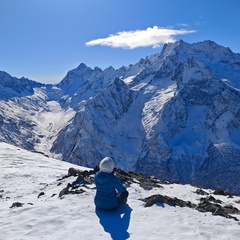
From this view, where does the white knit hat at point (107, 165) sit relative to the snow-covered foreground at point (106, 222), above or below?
above

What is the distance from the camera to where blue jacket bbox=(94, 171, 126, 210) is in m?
15.1

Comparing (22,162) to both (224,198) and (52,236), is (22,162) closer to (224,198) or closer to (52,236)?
(224,198)

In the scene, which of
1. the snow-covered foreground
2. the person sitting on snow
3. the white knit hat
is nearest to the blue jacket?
the person sitting on snow

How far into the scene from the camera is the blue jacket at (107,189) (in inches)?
594

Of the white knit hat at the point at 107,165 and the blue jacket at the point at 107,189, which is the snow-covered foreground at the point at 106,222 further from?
the white knit hat at the point at 107,165

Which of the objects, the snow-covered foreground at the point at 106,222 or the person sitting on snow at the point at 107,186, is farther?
the person sitting on snow at the point at 107,186

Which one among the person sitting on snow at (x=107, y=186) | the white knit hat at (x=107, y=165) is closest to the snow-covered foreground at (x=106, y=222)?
the person sitting on snow at (x=107, y=186)

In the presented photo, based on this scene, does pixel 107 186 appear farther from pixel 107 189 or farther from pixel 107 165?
pixel 107 165

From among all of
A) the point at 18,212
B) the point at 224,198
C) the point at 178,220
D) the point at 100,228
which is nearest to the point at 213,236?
the point at 178,220

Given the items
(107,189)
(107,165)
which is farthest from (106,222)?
(107,165)

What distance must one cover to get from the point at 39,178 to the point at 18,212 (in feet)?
39.1

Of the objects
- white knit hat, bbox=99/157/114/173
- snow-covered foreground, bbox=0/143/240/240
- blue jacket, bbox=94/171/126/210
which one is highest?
white knit hat, bbox=99/157/114/173

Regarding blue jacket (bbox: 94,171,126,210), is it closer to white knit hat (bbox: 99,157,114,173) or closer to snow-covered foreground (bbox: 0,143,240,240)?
white knit hat (bbox: 99,157,114,173)

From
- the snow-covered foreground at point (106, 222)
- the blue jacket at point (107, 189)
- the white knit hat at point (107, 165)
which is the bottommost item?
the snow-covered foreground at point (106, 222)
